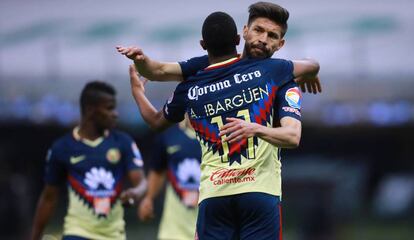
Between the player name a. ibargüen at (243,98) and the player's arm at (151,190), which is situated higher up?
the player name a. ibargüen at (243,98)

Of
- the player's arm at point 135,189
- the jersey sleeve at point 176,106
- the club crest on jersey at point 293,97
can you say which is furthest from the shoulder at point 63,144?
the club crest on jersey at point 293,97

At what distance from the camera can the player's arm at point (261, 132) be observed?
706 centimetres

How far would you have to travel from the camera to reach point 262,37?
770 cm

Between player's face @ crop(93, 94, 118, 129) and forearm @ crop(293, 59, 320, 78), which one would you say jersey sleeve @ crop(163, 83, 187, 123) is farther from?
player's face @ crop(93, 94, 118, 129)

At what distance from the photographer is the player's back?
24.6 feet

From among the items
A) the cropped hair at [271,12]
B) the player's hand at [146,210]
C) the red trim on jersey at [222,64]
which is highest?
the cropped hair at [271,12]

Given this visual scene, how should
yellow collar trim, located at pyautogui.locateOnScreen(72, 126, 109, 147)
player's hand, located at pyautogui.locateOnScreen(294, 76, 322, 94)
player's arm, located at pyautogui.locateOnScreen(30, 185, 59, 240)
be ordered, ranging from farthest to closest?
yellow collar trim, located at pyautogui.locateOnScreen(72, 126, 109, 147), player's arm, located at pyautogui.locateOnScreen(30, 185, 59, 240), player's hand, located at pyautogui.locateOnScreen(294, 76, 322, 94)

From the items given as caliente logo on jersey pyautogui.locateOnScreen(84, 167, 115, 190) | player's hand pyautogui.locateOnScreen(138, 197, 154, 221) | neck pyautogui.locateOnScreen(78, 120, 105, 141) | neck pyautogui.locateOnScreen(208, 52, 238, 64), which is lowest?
player's hand pyautogui.locateOnScreen(138, 197, 154, 221)

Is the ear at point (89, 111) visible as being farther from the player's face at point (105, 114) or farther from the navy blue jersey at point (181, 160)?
the navy blue jersey at point (181, 160)

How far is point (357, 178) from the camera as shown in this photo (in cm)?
2398

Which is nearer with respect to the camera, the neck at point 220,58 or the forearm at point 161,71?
the neck at point 220,58

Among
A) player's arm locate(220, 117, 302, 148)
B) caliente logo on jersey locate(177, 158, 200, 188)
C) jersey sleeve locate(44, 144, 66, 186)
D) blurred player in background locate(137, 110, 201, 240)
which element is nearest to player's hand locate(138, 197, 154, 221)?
blurred player in background locate(137, 110, 201, 240)

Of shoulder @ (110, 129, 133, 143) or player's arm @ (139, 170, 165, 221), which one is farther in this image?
player's arm @ (139, 170, 165, 221)

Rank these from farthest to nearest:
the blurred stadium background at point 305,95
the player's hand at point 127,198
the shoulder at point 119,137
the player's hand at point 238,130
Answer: the blurred stadium background at point 305,95 < the shoulder at point 119,137 < the player's hand at point 127,198 < the player's hand at point 238,130
